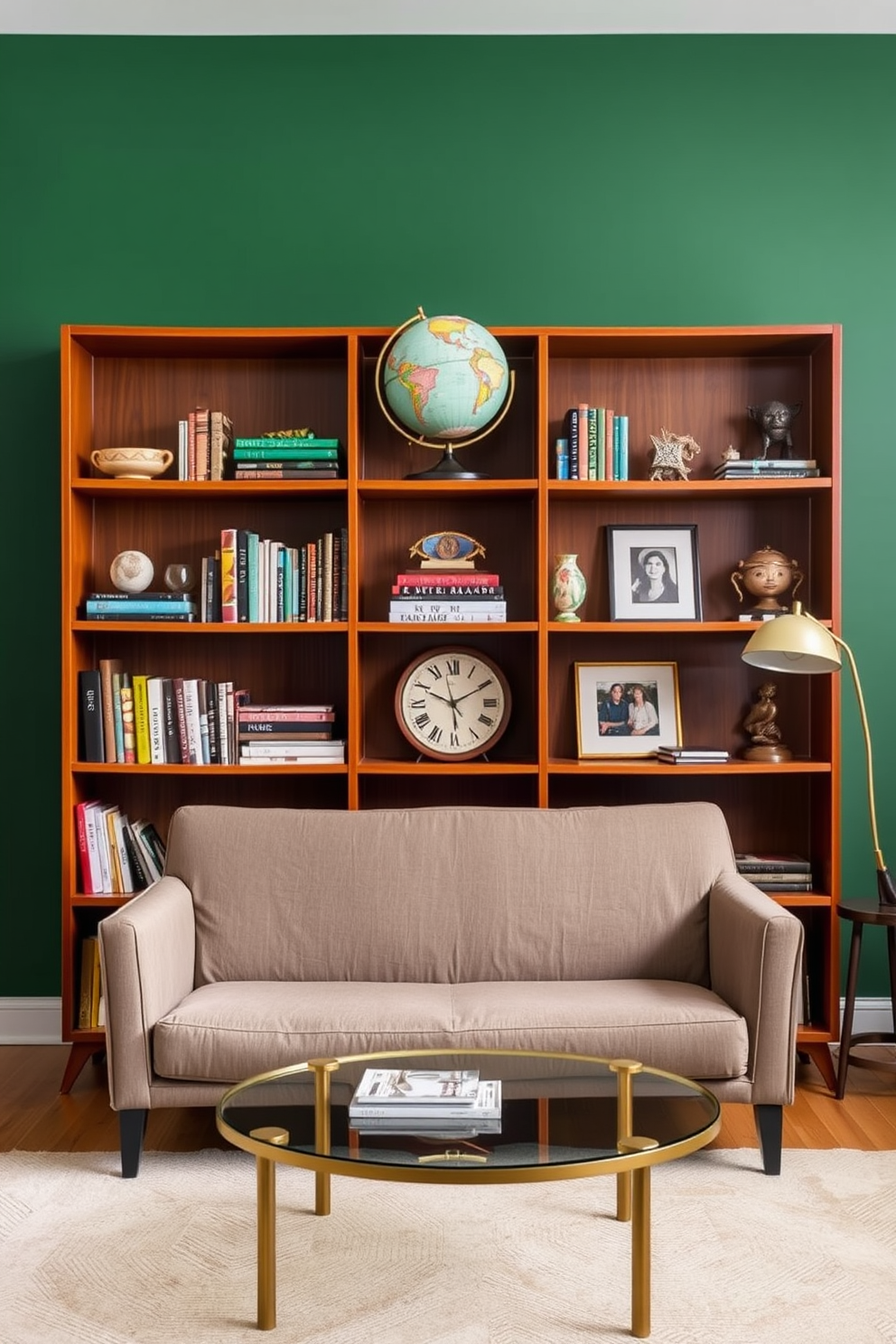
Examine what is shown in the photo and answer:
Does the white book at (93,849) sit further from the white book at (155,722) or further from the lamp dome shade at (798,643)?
the lamp dome shade at (798,643)

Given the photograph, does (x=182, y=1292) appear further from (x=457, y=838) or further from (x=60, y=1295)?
(x=457, y=838)

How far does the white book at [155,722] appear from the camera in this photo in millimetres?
3578

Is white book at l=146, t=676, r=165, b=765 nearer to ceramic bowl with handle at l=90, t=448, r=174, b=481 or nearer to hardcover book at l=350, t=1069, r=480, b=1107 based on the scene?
ceramic bowl with handle at l=90, t=448, r=174, b=481

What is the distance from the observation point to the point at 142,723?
→ 141 inches

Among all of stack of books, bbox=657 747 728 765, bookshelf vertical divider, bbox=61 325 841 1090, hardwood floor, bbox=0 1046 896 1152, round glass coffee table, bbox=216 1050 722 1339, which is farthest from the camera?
bookshelf vertical divider, bbox=61 325 841 1090

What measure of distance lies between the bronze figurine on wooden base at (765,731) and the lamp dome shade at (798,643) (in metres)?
0.35

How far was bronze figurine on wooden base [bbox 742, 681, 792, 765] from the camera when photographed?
3.62 meters

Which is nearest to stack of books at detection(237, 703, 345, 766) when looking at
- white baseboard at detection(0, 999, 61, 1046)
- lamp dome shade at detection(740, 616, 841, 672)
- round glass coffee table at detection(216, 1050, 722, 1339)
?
Result: white baseboard at detection(0, 999, 61, 1046)

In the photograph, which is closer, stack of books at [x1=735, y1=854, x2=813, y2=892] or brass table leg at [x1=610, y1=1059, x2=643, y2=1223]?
brass table leg at [x1=610, y1=1059, x2=643, y2=1223]

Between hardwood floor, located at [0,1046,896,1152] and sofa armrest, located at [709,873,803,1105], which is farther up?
sofa armrest, located at [709,873,803,1105]

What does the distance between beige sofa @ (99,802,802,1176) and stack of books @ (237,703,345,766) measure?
0.28 metres

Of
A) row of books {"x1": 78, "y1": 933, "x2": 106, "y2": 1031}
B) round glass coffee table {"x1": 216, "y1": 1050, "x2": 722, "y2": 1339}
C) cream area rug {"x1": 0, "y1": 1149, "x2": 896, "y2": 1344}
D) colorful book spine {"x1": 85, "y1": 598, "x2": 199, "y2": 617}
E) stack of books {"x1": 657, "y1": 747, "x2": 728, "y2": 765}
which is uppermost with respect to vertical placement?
colorful book spine {"x1": 85, "y1": 598, "x2": 199, "y2": 617}

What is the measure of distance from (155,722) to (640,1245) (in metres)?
2.08

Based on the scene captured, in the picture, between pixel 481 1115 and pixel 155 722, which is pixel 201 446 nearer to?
pixel 155 722
